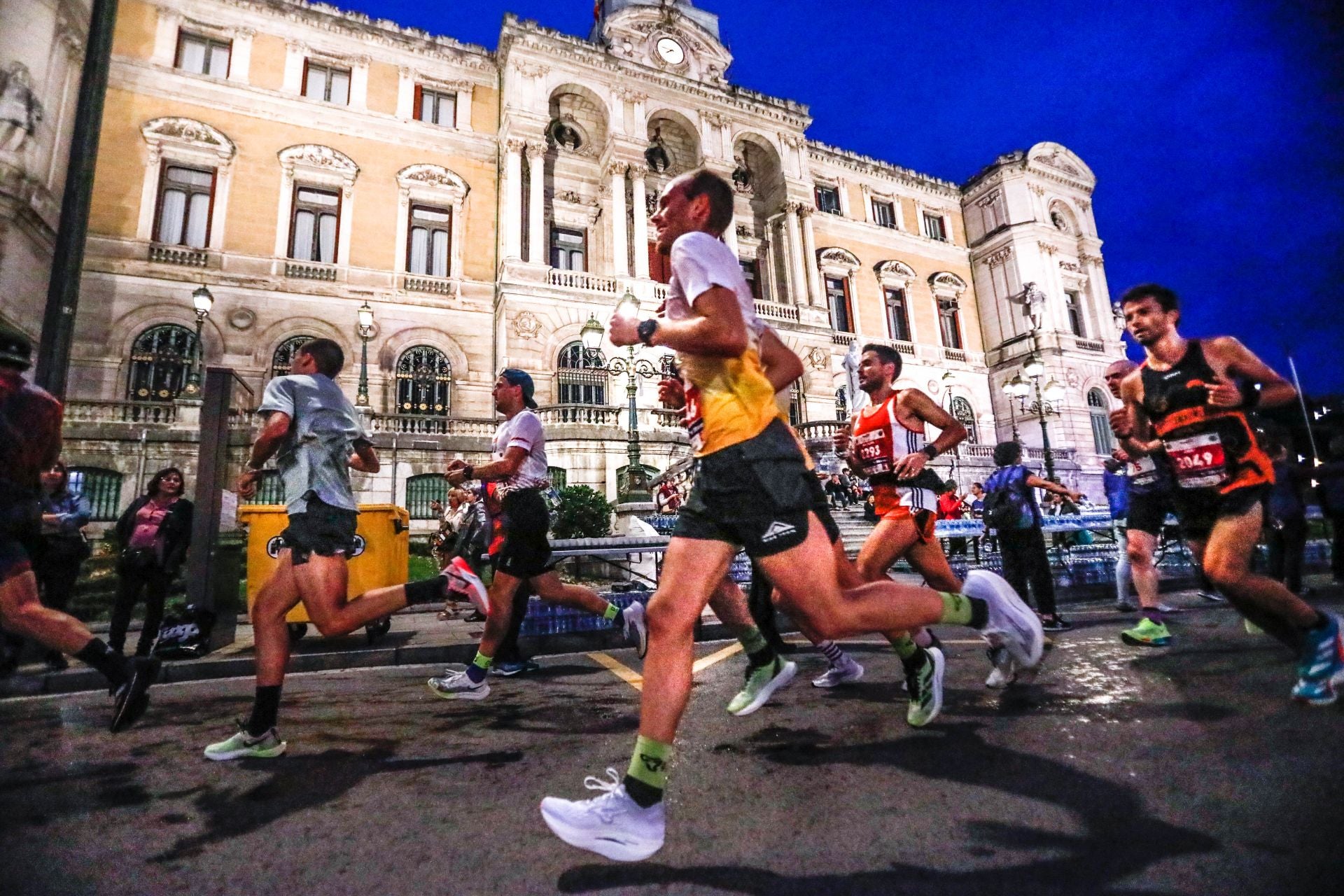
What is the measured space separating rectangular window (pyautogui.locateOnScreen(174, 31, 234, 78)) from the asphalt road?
23.0m

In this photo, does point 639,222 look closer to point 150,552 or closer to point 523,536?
point 150,552

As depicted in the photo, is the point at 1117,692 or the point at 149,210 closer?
the point at 1117,692

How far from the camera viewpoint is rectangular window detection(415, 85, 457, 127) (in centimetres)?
2134

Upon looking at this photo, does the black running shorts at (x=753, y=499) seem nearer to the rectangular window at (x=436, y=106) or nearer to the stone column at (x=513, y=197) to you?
the stone column at (x=513, y=197)

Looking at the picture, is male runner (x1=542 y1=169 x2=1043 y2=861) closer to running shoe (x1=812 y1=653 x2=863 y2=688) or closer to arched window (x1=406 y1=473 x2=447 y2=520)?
running shoe (x1=812 y1=653 x2=863 y2=688)

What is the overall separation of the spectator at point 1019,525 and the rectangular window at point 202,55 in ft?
80.2

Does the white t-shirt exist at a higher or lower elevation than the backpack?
higher

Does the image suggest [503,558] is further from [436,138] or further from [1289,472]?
[436,138]

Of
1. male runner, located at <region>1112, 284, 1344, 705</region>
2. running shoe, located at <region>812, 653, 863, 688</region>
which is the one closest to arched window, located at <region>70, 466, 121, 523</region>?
running shoe, located at <region>812, 653, 863, 688</region>

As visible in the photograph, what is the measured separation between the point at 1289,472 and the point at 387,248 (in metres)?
21.7

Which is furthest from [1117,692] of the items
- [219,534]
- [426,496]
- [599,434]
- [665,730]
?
[426,496]

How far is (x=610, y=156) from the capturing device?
21.5 m

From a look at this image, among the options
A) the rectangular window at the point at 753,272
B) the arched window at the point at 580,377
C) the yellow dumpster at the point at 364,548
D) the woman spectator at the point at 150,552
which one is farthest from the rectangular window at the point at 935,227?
the woman spectator at the point at 150,552

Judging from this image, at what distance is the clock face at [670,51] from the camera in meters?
23.9
